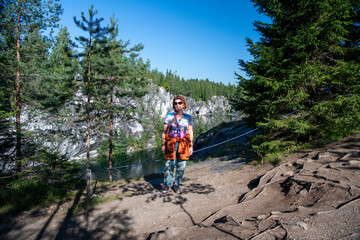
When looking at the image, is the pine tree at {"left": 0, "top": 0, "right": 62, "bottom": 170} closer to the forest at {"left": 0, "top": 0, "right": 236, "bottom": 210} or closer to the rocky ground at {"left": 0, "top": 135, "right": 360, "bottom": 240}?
the forest at {"left": 0, "top": 0, "right": 236, "bottom": 210}

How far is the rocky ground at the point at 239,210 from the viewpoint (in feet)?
8.00

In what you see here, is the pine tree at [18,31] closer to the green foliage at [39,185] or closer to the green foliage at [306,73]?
the green foliage at [39,185]

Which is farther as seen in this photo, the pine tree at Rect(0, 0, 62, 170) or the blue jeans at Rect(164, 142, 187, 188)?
the pine tree at Rect(0, 0, 62, 170)

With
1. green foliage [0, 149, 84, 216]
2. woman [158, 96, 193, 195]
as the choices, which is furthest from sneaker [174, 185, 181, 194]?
green foliage [0, 149, 84, 216]

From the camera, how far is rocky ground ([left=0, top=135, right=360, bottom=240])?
8.00 ft

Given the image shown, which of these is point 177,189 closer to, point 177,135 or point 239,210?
point 177,135

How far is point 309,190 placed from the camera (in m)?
3.43

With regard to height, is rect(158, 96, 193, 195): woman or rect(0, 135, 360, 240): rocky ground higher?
rect(158, 96, 193, 195): woman

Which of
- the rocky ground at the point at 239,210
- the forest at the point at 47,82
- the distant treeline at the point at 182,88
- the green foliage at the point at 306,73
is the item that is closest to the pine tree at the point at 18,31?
the forest at the point at 47,82

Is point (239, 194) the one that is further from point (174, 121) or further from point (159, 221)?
point (174, 121)

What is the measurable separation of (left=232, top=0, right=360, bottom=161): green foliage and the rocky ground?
2.41 feet

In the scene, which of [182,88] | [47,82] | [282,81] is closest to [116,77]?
[47,82]

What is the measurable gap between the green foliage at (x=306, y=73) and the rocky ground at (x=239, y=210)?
734mm

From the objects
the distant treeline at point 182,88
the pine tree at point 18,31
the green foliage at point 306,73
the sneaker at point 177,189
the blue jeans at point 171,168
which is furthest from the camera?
the distant treeline at point 182,88
